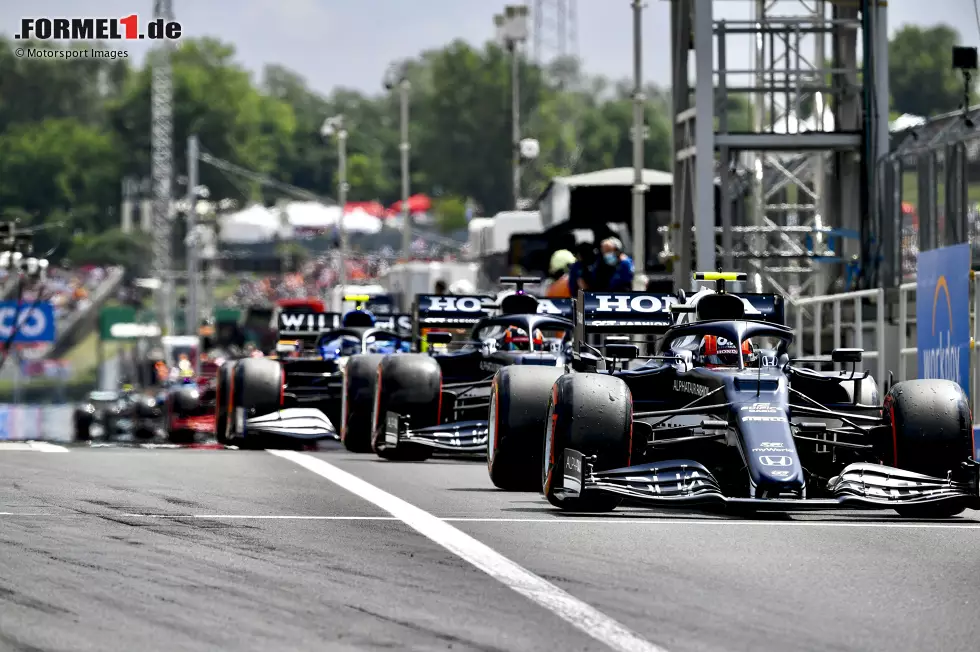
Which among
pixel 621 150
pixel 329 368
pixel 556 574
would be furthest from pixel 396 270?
pixel 621 150

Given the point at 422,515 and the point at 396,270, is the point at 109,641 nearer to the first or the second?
the point at 422,515

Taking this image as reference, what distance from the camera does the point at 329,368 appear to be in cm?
2452

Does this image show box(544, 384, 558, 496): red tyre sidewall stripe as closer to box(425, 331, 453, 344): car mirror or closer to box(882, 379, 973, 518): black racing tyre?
box(882, 379, 973, 518): black racing tyre

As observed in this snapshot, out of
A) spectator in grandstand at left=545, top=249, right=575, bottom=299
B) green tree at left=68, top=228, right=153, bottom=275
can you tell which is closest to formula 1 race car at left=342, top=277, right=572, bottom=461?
spectator in grandstand at left=545, top=249, right=575, bottom=299

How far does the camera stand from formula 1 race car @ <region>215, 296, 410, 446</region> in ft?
75.4

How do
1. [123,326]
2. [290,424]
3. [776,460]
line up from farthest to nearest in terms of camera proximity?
[123,326]
[290,424]
[776,460]

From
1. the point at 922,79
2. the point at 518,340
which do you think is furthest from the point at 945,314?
the point at 922,79

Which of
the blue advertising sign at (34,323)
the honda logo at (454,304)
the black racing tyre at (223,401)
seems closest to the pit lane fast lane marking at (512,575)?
the honda logo at (454,304)

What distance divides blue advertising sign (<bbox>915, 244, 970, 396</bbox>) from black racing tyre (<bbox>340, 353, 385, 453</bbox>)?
511 cm

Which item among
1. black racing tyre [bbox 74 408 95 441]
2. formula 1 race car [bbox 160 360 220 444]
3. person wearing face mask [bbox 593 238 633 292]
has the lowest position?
black racing tyre [bbox 74 408 95 441]

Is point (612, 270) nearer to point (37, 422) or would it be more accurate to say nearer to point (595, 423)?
point (595, 423)

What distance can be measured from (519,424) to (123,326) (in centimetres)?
8338

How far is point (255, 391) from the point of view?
75.9ft

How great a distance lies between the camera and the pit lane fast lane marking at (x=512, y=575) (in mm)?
7535
